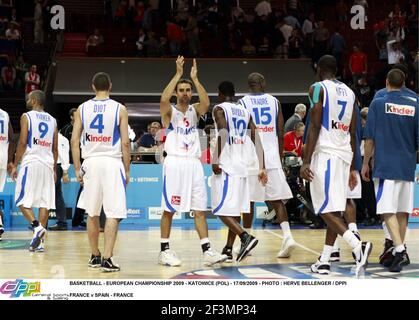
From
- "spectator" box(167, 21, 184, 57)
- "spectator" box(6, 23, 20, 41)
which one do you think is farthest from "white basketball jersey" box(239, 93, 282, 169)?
"spectator" box(167, 21, 184, 57)

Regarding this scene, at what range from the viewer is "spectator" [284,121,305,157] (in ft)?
49.6

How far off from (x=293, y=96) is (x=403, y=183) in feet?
50.1

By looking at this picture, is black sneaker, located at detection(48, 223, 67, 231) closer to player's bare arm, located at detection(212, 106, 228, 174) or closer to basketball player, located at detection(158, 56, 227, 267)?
basketball player, located at detection(158, 56, 227, 267)

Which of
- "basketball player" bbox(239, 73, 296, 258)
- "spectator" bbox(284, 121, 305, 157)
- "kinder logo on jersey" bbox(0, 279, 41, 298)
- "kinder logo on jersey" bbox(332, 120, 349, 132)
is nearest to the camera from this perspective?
"kinder logo on jersey" bbox(0, 279, 41, 298)

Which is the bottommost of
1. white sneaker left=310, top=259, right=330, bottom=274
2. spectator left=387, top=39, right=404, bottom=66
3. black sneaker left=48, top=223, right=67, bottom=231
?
black sneaker left=48, top=223, right=67, bottom=231

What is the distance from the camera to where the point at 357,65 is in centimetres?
2336

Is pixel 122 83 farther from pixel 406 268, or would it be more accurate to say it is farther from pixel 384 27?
pixel 406 268

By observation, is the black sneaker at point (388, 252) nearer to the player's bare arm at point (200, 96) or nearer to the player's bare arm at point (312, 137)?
the player's bare arm at point (312, 137)

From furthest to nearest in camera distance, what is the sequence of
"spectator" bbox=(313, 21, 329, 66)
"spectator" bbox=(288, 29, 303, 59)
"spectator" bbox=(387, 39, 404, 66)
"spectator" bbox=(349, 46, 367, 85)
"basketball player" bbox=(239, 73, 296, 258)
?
"spectator" bbox=(288, 29, 303, 59) < "spectator" bbox=(313, 21, 329, 66) < "spectator" bbox=(349, 46, 367, 85) < "spectator" bbox=(387, 39, 404, 66) < "basketball player" bbox=(239, 73, 296, 258)

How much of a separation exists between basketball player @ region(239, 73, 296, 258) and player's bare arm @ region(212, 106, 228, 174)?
72cm

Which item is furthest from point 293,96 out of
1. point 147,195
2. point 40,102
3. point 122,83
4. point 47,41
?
point 40,102

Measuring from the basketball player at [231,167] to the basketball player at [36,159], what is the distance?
9.39ft

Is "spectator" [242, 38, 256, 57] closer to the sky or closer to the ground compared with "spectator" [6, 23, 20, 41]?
closer to the ground

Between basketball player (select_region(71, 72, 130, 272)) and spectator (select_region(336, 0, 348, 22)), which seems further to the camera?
spectator (select_region(336, 0, 348, 22))
